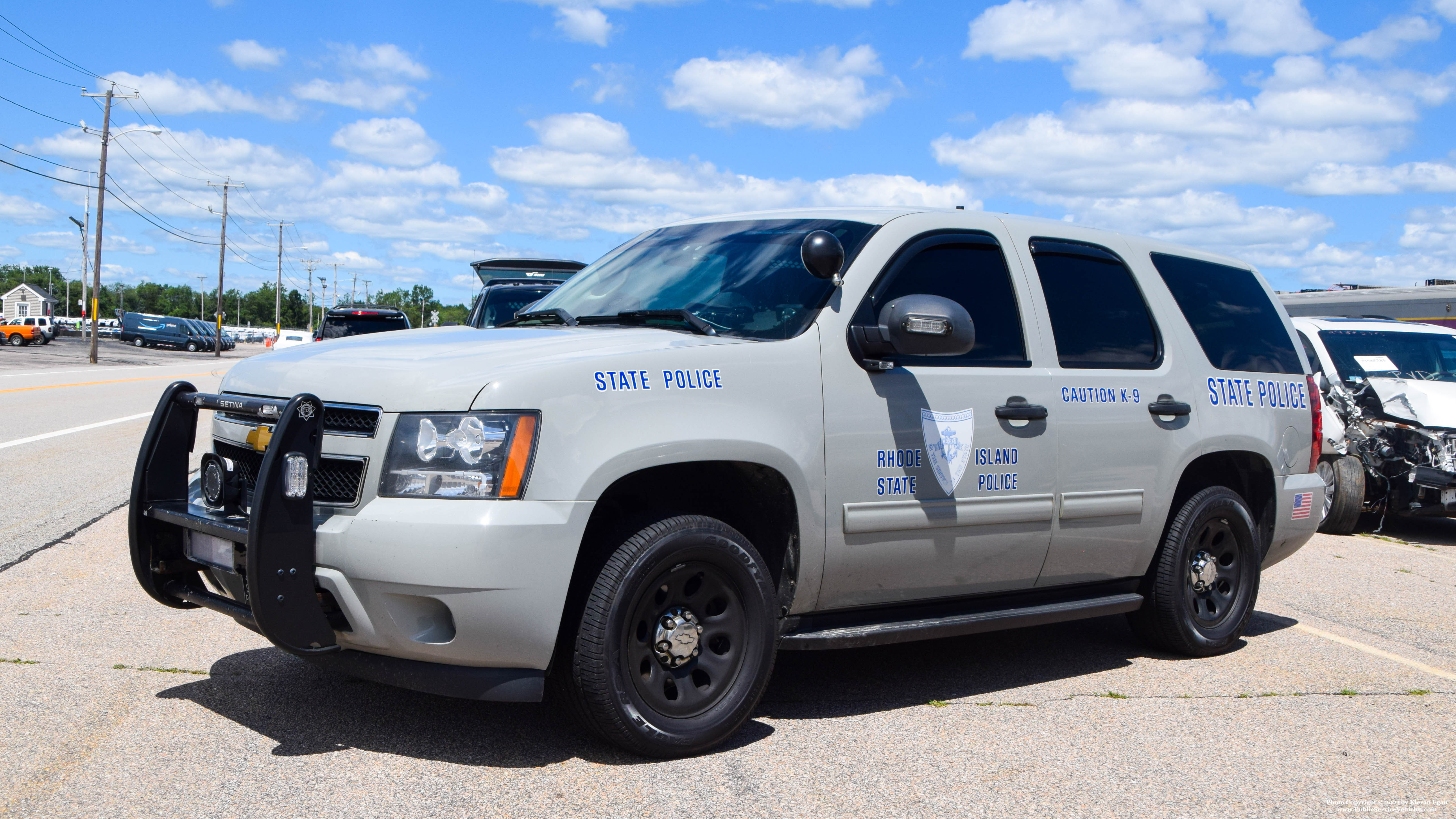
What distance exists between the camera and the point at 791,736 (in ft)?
13.8

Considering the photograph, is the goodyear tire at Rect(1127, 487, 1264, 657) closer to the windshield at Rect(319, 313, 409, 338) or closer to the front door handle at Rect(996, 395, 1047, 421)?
the front door handle at Rect(996, 395, 1047, 421)

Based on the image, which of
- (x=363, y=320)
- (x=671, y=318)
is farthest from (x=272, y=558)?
(x=363, y=320)

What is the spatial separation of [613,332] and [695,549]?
908 millimetres

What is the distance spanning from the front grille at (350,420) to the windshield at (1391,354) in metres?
9.43

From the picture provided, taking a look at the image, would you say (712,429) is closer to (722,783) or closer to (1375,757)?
(722,783)

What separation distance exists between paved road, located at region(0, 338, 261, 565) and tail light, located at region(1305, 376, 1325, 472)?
6863 millimetres

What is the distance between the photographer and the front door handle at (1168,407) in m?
5.17

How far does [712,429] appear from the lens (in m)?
3.87

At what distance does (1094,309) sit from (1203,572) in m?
1.37

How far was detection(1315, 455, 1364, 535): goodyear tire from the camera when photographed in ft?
33.4

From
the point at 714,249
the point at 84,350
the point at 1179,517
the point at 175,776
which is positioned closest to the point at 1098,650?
the point at 1179,517

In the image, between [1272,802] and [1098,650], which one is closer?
[1272,802]

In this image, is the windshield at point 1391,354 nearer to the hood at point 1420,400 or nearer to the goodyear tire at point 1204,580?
the hood at point 1420,400

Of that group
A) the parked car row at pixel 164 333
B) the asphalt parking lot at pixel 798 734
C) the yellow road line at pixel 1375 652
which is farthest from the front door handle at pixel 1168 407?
the parked car row at pixel 164 333
